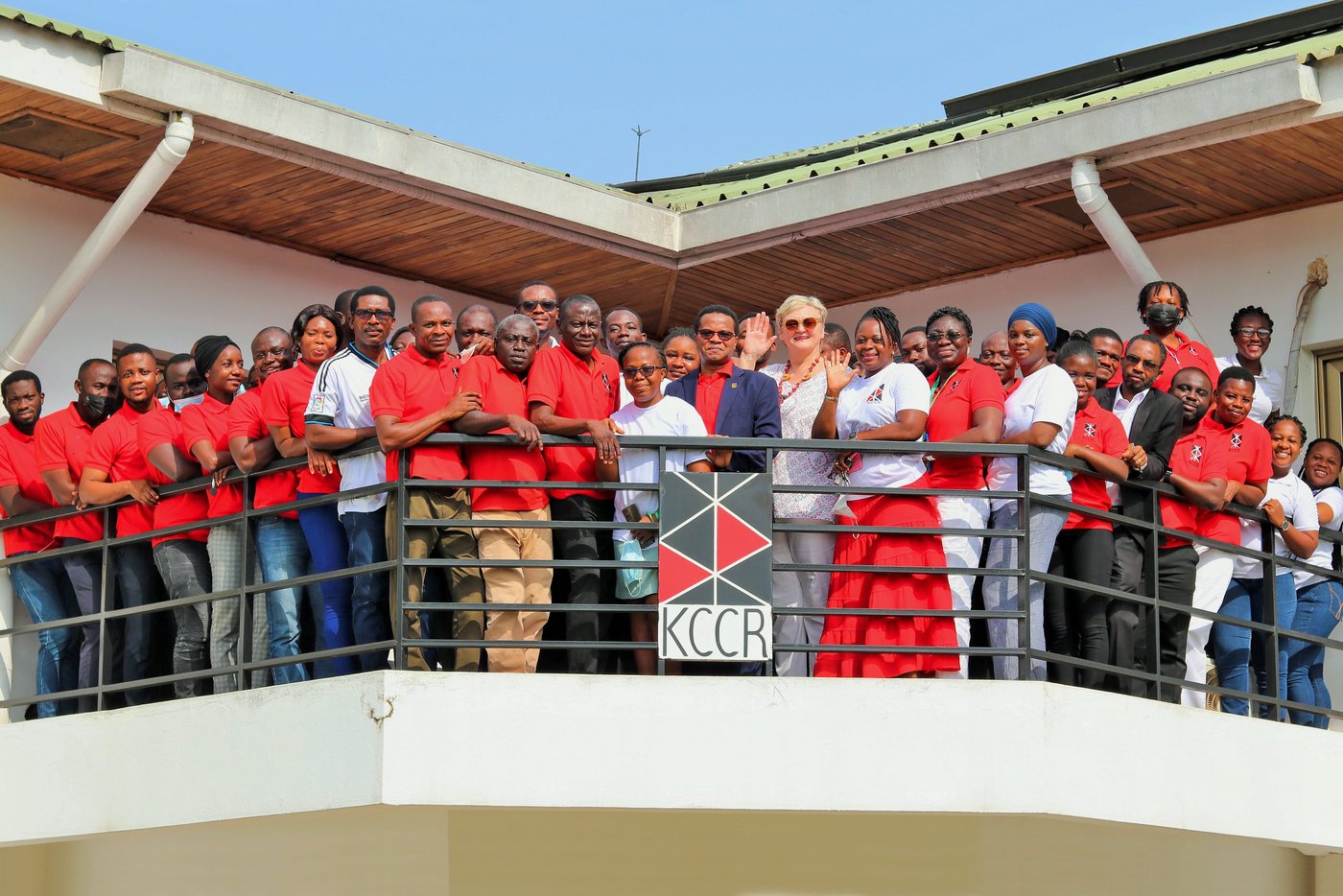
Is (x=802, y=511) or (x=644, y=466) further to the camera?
(x=802, y=511)

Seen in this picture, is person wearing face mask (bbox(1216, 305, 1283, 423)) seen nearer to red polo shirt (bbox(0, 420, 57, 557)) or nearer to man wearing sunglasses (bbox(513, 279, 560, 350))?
man wearing sunglasses (bbox(513, 279, 560, 350))

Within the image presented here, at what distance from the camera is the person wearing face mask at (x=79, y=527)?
29.7ft

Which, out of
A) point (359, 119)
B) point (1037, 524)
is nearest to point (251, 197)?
point (359, 119)

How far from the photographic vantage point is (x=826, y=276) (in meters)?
13.4

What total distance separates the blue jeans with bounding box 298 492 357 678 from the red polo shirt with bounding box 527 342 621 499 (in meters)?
0.96

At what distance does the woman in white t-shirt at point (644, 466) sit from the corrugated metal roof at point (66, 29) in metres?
3.87

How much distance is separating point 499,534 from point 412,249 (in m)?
5.29

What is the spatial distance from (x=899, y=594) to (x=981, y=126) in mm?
5200

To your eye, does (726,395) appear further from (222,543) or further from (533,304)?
(222,543)

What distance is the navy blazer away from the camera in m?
8.16

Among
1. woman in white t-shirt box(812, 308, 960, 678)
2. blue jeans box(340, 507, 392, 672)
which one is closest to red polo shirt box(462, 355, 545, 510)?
blue jeans box(340, 507, 392, 672)

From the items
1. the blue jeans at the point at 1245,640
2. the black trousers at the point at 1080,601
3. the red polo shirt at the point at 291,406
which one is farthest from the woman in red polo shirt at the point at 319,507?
the blue jeans at the point at 1245,640

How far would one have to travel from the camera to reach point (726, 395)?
8.32 metres

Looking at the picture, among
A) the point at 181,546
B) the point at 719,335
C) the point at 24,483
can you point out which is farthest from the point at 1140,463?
the point at 24,483
